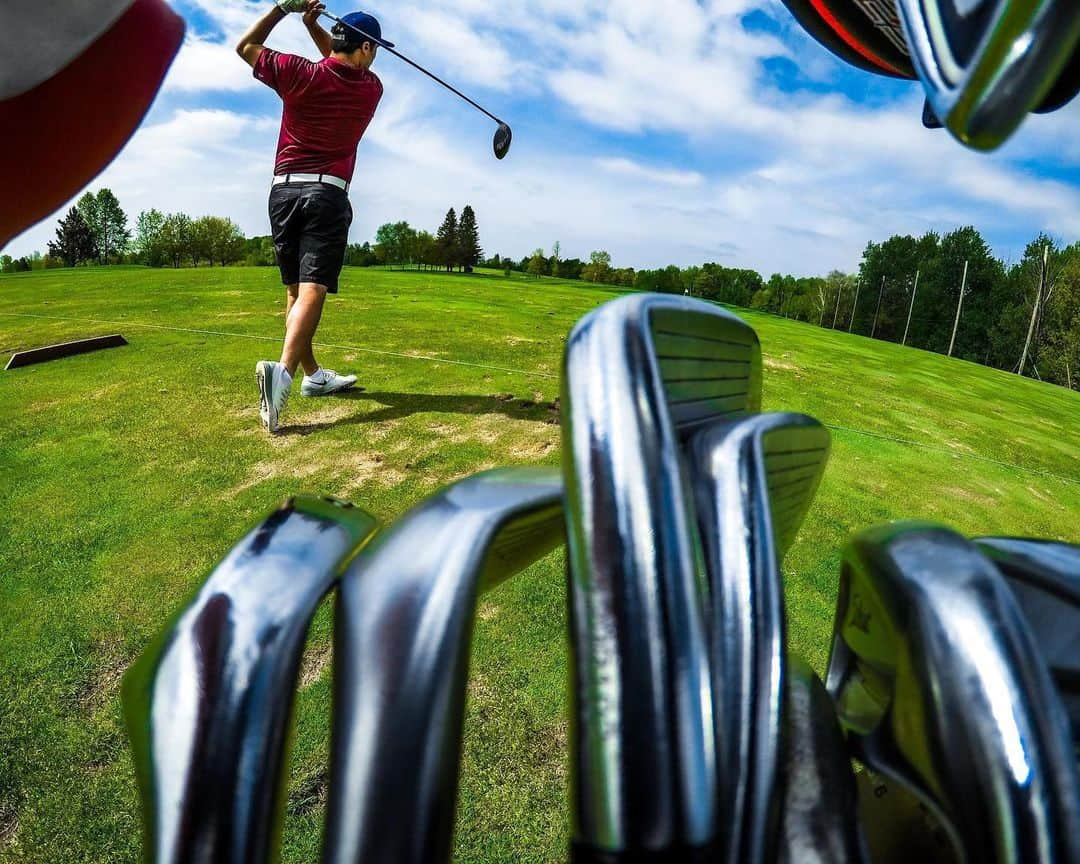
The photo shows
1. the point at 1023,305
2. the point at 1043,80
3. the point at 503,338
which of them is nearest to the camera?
the point at 1043,80

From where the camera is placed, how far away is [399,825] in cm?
30

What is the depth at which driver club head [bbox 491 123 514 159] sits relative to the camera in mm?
5996

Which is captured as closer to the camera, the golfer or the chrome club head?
the chrome club head

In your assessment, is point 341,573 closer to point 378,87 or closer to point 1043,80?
point 1043,80

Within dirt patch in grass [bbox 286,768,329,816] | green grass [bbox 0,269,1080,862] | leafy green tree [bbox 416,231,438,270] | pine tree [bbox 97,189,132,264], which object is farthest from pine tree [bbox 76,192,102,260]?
dirt patch in grass [bbox 286,768,329,816]

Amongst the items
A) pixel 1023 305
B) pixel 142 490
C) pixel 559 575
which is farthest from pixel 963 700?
pixel 1023 305

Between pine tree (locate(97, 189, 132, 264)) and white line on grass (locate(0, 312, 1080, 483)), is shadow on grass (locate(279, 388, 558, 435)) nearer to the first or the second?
white line on grass (locate(0, 312, 1080, 483))

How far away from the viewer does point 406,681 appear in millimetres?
322

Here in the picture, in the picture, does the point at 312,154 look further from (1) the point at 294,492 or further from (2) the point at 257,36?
(1) the point at 294,492

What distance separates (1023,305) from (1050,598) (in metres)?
46.1

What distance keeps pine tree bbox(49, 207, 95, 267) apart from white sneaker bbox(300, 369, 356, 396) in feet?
148

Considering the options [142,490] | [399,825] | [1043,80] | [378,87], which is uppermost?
[378,87]

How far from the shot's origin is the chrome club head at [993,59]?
27 cm

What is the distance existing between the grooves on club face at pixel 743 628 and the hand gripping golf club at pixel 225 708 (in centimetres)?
21
